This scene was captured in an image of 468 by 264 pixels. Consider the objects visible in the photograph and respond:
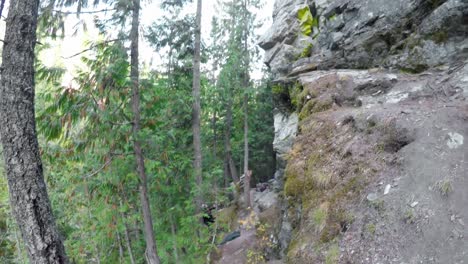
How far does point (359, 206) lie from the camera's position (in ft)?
12.2

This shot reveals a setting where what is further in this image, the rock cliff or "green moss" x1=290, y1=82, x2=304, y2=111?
"green moss" x1=290, y1=82, x2=304, y2=111

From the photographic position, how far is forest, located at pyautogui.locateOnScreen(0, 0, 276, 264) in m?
3.64

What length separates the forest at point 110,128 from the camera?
364 centimetres

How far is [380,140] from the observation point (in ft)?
14.4

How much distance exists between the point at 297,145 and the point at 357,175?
1.77 metres

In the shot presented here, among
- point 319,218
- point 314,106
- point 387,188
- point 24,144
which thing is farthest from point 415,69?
point 24,144

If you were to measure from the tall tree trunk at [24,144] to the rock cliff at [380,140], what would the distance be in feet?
9.59

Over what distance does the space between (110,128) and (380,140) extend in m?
5.45

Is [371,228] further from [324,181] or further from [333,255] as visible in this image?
[324,181]

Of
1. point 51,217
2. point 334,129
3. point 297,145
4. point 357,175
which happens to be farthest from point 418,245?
point 51,217

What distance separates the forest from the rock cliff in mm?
3059

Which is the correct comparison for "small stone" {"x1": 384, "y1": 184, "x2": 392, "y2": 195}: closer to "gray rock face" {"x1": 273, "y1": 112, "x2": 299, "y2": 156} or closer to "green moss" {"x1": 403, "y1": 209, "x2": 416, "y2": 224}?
"green moss" {"x1": 403, "y1": 209, "x2": 416, "y2": 224}

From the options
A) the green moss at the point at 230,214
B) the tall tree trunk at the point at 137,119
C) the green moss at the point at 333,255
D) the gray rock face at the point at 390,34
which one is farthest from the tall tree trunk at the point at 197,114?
the green moss at the point at 333,255

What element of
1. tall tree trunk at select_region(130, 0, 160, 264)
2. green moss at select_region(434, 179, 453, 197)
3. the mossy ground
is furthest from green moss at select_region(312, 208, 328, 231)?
tall tree trunk at select_region(130, 0, 160, 264)
